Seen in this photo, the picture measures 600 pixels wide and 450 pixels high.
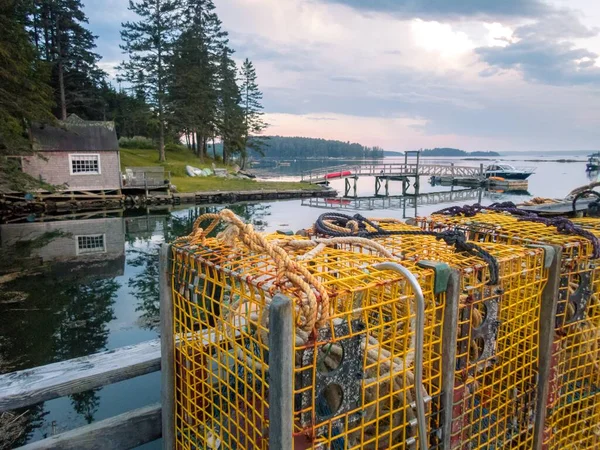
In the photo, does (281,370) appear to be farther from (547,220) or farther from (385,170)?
(385,170)

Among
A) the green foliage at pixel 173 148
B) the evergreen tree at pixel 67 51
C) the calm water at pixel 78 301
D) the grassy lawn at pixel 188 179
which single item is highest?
the evergreen tree at pixel 67 51

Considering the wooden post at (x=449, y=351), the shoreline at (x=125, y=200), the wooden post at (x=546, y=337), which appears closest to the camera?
the wooden post at (x=449, y=351)

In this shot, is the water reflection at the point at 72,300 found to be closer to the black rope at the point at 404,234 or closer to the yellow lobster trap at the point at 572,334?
the black rope at the point at 404,234

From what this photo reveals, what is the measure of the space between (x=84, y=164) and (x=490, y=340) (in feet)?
113

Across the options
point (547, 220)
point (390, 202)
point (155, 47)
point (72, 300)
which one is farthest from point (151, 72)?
point (547, 220)

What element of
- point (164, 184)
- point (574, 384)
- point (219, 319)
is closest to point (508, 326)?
point (574, 384)

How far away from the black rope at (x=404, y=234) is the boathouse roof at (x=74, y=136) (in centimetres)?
3312

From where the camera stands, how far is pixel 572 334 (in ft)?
7.74

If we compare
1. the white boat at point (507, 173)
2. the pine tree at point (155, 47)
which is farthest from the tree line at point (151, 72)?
the white boat at point (507, 173)

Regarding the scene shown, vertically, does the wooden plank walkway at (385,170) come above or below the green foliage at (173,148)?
below

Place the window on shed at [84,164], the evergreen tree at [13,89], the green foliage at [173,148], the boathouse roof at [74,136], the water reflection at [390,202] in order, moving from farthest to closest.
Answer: the green foliage at [173,148] → the window on shed at [84,164] → the boathouse roof at [74,136] → the water reflection at [390,202] → the evergreen tree at [13,89]

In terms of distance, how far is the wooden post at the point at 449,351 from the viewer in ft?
5.68

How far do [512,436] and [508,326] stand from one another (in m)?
0.57

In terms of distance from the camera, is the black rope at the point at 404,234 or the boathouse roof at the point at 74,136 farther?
the boathouse roof at the point at 74,136
